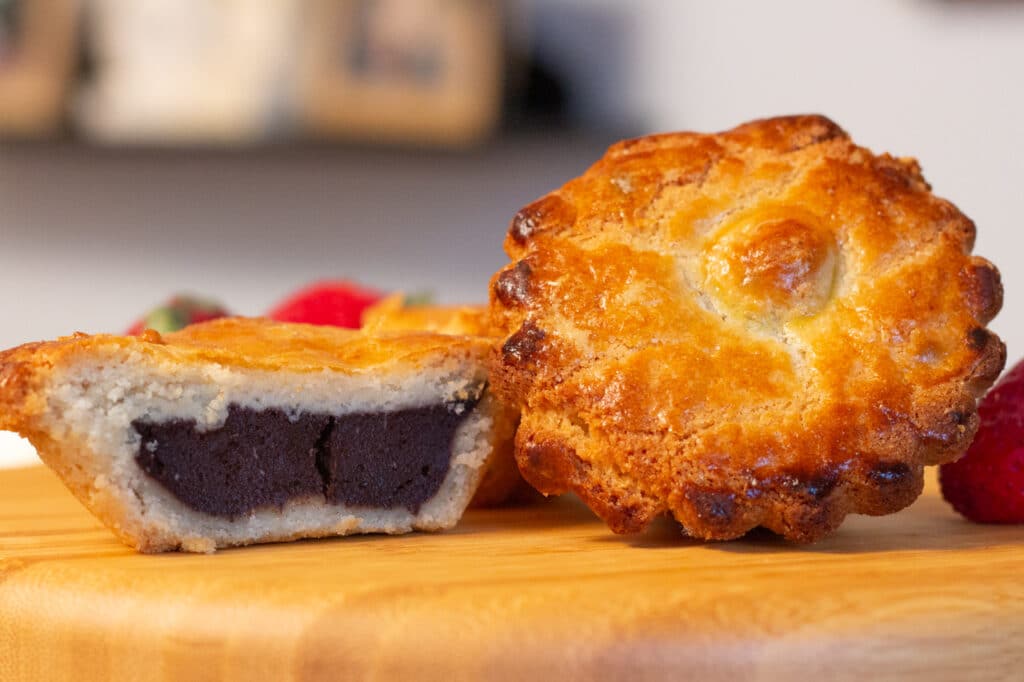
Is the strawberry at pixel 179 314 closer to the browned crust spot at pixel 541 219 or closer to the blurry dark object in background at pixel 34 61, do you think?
the browned crust spot at pixel 541 219

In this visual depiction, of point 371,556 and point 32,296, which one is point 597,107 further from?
point 371,556

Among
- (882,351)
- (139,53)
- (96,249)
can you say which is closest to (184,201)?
(96,249)

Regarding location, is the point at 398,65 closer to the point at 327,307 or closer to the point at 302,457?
the point at 327,307

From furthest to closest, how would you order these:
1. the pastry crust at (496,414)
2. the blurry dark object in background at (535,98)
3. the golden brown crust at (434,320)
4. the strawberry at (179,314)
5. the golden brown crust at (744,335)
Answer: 1. the blurry dark object in background at (535,98)
2. the strawberry at (179,314)
3. the golden brown crust at (434,320)
4. the pastry crust at (496,414)
5. the golden brown crust at (744,335)

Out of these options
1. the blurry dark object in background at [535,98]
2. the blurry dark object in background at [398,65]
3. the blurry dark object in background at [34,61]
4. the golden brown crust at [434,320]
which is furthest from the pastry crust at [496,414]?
the blurry dark object in background at [34,61]

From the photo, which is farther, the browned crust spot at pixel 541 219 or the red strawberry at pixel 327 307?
the red strawberry at pixel 327 307

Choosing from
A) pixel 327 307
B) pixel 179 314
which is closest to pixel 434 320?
pixel 327 307
